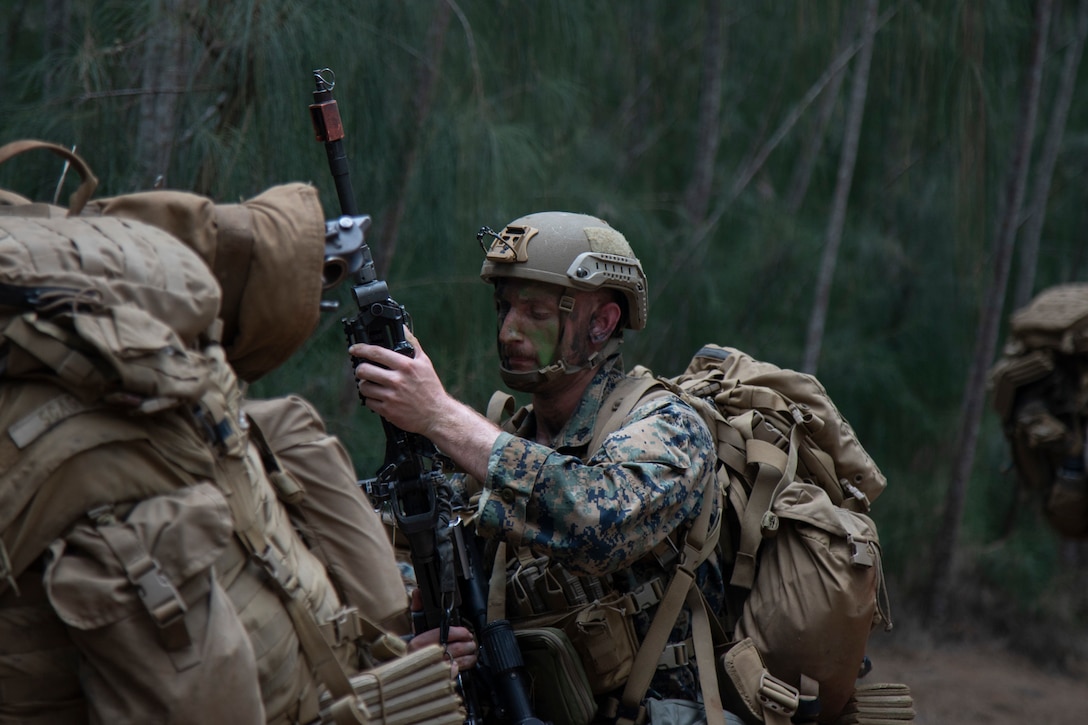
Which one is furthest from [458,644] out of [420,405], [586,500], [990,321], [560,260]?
[990,321]

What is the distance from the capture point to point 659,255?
6.07 metres

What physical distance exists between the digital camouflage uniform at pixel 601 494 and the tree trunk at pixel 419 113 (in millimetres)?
1730

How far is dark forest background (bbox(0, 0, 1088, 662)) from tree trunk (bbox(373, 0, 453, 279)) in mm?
11

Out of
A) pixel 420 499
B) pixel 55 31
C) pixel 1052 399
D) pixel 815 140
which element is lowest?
pixel 1052 399

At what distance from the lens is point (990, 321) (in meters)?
7.47

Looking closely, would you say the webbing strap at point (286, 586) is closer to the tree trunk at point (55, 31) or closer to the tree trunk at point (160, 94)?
the tree trunk at point (160, 94)

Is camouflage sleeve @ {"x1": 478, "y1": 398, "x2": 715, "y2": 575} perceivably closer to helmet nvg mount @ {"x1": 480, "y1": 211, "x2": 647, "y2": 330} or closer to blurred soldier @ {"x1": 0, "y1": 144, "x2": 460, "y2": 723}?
helmet nvg mount @ {"x1": 480, "y1": 211, "x2": 647, "y2": 330}

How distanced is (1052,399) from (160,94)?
4.81 meters

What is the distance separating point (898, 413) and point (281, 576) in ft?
22.3

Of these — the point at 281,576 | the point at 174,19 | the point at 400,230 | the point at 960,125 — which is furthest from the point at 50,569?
the point at 960,125

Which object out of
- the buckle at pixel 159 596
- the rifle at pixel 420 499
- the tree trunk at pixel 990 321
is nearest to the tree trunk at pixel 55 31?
the rifle at pixel 420 499

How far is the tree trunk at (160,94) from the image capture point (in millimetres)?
3385

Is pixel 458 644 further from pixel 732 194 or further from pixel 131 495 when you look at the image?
pixel 732 194

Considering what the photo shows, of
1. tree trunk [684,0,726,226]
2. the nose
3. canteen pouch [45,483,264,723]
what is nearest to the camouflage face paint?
the nose
